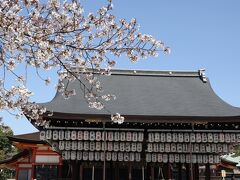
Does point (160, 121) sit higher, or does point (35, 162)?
point (160, 121)

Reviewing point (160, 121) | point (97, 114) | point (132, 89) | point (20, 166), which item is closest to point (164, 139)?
point (160, 121)

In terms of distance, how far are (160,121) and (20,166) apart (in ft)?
40.9

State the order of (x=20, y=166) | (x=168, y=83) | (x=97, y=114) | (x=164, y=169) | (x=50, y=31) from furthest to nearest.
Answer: (x=20, y=166), (x=168, y=83), (x=164, y=169), (x=97, y=114), (x=50, y=31)

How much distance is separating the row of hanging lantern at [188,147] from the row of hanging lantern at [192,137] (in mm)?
344

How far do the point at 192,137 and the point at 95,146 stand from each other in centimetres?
438

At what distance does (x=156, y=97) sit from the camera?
18422 millimetres

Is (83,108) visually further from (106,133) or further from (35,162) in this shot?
(35,162)

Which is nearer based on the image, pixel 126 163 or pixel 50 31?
pixel 50 31

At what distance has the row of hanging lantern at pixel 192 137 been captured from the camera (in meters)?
15.6

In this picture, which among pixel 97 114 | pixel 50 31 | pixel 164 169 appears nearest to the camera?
pixel 50 31

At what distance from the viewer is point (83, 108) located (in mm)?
16031

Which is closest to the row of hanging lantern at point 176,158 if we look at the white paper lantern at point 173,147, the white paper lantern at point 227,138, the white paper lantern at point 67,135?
the white paper lantern at point 173,147

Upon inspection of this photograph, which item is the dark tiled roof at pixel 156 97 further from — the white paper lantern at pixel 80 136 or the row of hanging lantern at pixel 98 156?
the row of hanging lantern at pixel 98 156

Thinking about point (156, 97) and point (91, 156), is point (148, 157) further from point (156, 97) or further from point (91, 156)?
point (156, 97)
